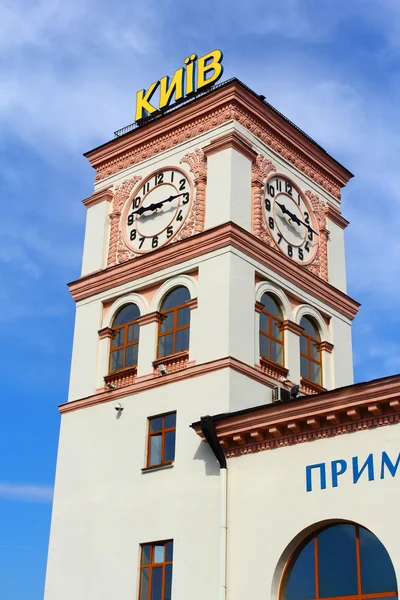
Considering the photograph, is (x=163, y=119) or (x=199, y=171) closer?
(x=199, y=171)

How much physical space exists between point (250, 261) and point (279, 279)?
1.54 metres

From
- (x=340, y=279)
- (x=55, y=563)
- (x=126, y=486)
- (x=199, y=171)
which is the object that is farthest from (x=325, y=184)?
(x=55, y=563)

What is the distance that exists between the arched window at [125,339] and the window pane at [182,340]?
1745mm

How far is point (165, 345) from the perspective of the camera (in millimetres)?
28406

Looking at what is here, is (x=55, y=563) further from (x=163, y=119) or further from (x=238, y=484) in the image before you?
(x=163, y=119)

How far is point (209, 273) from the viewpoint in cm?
2770

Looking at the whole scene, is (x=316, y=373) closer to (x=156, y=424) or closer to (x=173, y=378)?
(x=173, y=378)

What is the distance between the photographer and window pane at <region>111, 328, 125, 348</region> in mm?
29828

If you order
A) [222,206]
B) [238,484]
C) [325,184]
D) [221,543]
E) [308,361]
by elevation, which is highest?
[325,184]

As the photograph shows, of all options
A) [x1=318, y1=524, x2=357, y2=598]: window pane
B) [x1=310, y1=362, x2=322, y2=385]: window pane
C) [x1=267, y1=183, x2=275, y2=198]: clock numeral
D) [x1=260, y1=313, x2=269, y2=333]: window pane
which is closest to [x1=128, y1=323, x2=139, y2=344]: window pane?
[x1=260, y1=313, x2=269, y2=333]: window pane

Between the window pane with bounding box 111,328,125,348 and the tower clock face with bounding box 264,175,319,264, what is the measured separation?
5851 millimetres

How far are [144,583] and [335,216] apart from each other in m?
15.2

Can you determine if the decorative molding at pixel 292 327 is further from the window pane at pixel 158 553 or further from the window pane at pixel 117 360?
the window pane at pixel 158 553

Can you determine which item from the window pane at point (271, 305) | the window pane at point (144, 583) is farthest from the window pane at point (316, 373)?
the window pane at point (144, 583)
